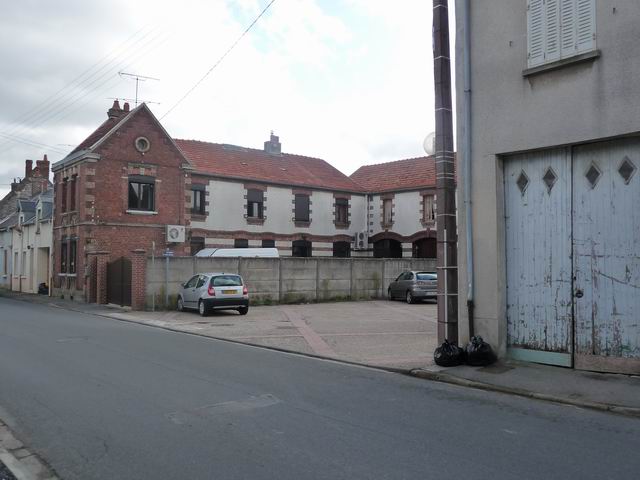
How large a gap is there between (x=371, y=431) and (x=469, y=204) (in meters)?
5.18

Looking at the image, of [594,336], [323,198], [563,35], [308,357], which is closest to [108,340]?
[308,357]

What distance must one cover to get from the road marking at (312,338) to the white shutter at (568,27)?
6769 mm

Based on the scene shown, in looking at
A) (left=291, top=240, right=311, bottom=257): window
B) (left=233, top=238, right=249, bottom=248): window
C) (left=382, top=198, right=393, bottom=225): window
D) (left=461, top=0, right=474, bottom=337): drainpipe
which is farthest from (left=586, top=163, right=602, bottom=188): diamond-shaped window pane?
(left=382, top=198, right=393, bottom=225): window

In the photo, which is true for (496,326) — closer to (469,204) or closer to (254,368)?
(469,204)

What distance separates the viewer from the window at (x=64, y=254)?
102 feet

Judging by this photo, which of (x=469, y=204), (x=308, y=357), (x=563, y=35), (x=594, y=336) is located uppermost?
(x=563, y=35)

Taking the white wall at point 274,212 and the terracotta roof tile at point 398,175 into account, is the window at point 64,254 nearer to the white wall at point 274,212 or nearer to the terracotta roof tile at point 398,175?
the white wall at point 274,212

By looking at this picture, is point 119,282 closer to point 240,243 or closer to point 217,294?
point 217,294

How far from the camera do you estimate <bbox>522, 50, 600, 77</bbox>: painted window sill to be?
327 inches

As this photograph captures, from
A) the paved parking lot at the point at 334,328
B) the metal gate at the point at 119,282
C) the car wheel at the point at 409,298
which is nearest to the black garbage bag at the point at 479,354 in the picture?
the paved parking lot at the point at 334,328

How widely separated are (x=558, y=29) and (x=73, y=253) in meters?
27.4

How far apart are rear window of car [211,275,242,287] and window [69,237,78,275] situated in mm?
12507

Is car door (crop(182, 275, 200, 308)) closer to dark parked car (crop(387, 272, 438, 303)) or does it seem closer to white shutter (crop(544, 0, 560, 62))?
dark parked car (crop(387, 272, 438, 303))

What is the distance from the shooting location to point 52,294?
3275cm
